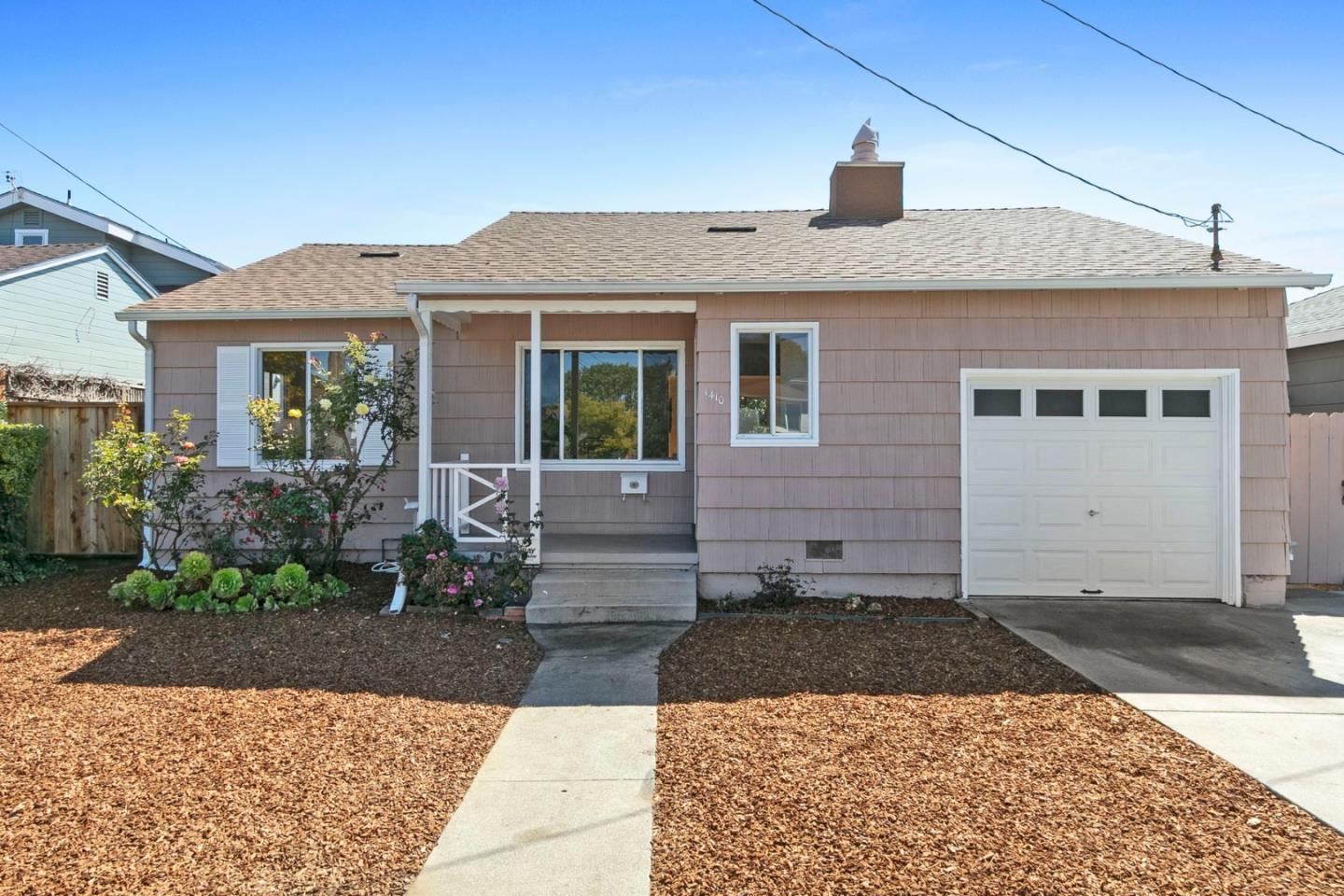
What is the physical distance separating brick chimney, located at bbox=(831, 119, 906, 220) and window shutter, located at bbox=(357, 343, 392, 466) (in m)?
5.81

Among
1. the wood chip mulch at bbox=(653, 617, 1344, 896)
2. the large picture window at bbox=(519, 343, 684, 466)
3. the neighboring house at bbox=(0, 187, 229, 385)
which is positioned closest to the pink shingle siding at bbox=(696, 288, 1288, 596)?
the large picture window at bbox=(519, 343, 684, 466)

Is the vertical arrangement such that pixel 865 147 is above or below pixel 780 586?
above

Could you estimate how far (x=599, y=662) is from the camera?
213 inches

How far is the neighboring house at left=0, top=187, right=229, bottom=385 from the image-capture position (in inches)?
514

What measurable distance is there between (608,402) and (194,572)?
4.32 m

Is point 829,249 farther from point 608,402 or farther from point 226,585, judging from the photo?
point 226,585

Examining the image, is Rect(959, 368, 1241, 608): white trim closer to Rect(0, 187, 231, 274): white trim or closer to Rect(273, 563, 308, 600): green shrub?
Rect(273, 563, 308, 600): green shrub

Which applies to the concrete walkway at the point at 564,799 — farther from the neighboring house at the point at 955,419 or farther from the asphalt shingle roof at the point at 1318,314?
the asphalt shingle roof at the point at 1318,314

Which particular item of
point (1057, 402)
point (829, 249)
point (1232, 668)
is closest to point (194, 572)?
point (829, 249)

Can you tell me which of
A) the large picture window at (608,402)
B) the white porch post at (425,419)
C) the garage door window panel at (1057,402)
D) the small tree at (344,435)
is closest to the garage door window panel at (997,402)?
the garage door window panel at (1057,402)

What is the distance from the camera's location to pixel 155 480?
26.3 feet

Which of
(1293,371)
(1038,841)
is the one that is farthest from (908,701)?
(1293,371)

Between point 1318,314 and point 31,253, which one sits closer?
point 1318,314

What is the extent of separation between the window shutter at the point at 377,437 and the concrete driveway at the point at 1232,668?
249 inches
